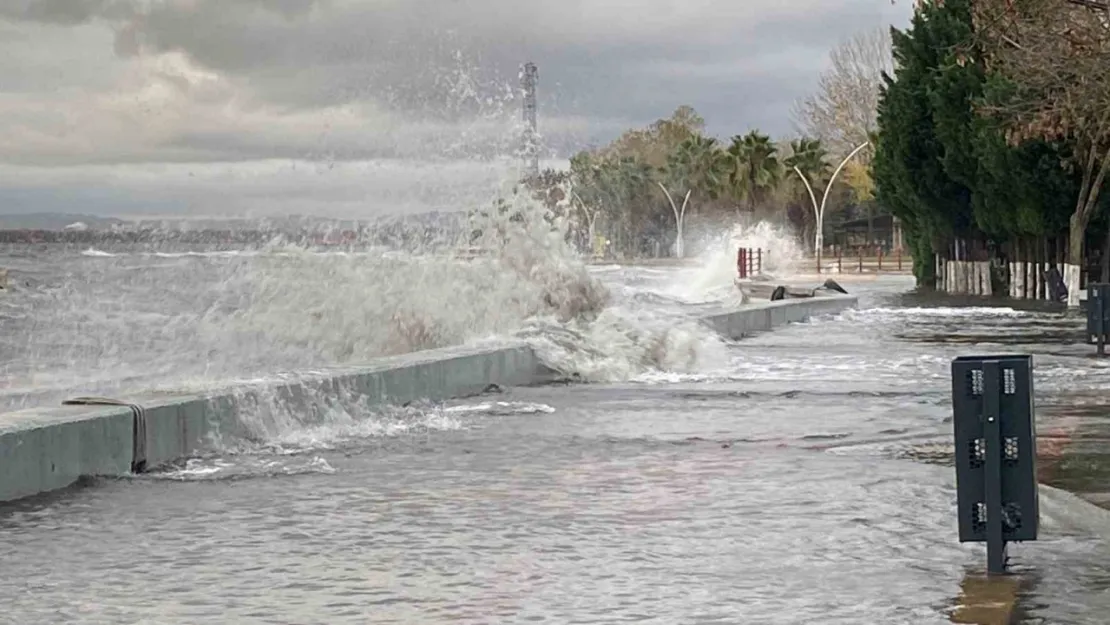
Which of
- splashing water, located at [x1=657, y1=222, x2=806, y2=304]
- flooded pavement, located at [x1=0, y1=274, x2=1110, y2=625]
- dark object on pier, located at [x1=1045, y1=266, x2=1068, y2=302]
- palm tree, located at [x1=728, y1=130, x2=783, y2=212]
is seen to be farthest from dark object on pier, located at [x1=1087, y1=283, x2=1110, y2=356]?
palm tree, located at [x1=728, y1=130, x2=783, y2=212]

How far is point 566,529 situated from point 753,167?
123 meters

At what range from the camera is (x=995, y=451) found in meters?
7.34

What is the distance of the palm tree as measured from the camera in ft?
424

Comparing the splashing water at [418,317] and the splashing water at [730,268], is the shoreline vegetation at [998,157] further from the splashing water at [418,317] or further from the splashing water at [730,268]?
the splashing water at [418,317]

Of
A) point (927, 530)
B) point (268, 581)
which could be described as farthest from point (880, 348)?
point (268, 581)

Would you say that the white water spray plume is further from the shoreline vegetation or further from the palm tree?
the palm tree

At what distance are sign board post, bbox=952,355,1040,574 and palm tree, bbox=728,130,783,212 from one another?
122089 mm

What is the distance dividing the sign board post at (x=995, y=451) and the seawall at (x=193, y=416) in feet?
16.9

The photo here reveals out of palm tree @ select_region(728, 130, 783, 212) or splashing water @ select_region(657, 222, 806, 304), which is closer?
splashing water @ select_region(657, 222, 806, 304)

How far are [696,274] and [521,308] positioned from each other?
5239 cm

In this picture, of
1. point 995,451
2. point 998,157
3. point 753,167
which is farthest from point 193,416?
point 753,167

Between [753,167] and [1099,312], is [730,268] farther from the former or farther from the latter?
[753,167]

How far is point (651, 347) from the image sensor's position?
2125 cm

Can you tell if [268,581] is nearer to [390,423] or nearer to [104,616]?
[104,616]
